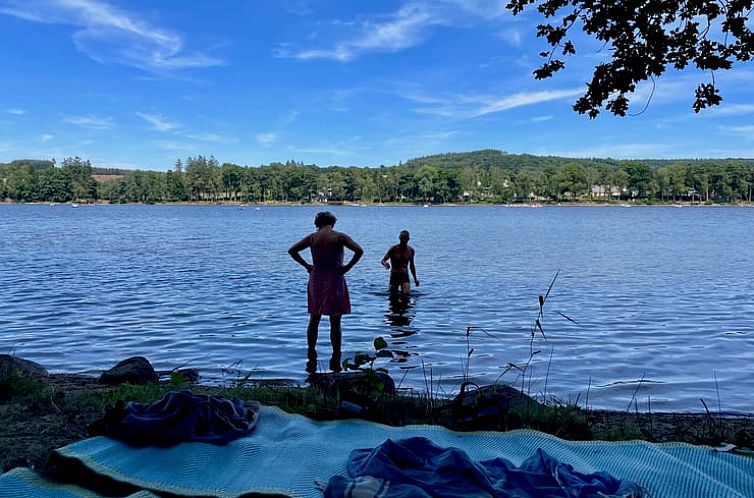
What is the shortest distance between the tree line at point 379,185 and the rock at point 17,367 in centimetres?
17061

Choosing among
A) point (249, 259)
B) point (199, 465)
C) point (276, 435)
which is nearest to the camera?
point (199, 465)

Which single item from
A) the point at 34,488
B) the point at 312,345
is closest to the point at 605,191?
the point at 312,345

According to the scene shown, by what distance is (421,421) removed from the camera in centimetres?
573

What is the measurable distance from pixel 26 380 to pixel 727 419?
294 inches

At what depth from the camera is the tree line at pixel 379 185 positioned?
589ft

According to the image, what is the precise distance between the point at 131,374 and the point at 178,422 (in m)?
3.99

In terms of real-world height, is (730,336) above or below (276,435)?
below

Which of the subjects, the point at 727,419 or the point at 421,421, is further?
the point at 727,419

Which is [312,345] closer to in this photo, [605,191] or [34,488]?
[34,488]

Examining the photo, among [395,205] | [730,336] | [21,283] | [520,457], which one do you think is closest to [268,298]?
[21,283]

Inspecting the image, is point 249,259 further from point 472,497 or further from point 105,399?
point 472,497

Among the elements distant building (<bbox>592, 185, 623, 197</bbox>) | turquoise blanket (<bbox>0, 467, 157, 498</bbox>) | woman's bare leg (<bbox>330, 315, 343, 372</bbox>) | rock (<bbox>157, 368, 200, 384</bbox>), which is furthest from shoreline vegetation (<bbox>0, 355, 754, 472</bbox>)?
distant building (<bbox>592, 185, 623, 197</bbox>)

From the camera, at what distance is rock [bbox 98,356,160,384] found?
8391 mm

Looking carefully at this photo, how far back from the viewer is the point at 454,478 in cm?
366
